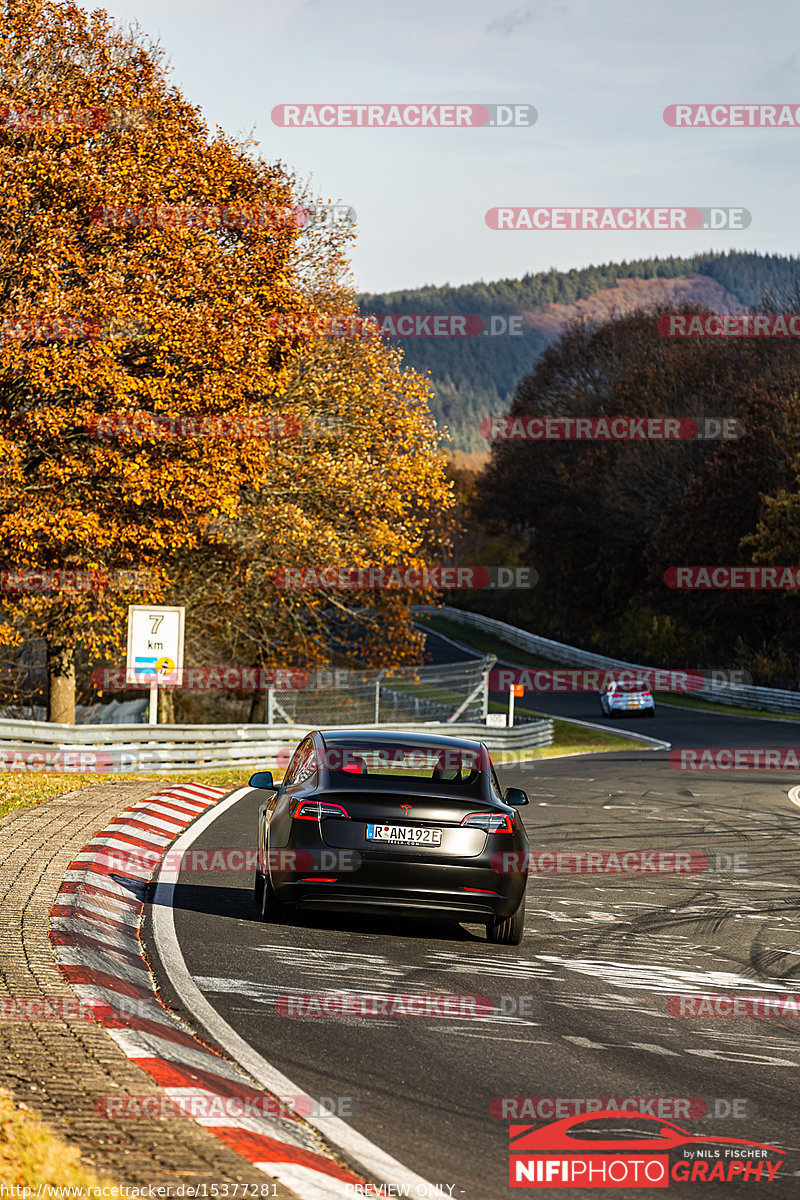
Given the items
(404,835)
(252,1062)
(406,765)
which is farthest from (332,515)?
(252,1062)

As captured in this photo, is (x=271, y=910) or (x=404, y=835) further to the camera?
(x=271, y=910)

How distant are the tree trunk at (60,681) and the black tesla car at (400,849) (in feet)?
63.7

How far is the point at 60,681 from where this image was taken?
91.0ft

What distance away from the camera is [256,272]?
27453 millimetres

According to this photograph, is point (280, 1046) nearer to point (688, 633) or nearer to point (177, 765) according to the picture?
point (177, 765)

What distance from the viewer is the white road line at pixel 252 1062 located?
4.69m

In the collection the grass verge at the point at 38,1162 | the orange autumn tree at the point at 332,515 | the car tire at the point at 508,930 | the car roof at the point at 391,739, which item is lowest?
the car tire at the point at 508,930

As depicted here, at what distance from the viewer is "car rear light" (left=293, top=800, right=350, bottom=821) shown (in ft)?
28.9

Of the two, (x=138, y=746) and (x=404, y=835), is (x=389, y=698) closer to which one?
(x=138, y=746)

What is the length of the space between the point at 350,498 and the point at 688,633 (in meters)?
36.8

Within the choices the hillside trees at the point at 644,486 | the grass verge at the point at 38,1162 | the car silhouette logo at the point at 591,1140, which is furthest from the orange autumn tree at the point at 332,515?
the hillside trees at the point at 644,486

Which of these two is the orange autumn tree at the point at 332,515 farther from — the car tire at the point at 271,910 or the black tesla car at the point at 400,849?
the black tesla car at the point at 400,849

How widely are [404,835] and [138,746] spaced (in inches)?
502

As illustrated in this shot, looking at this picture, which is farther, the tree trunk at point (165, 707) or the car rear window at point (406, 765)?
the tree trunk at point (165, 707)
